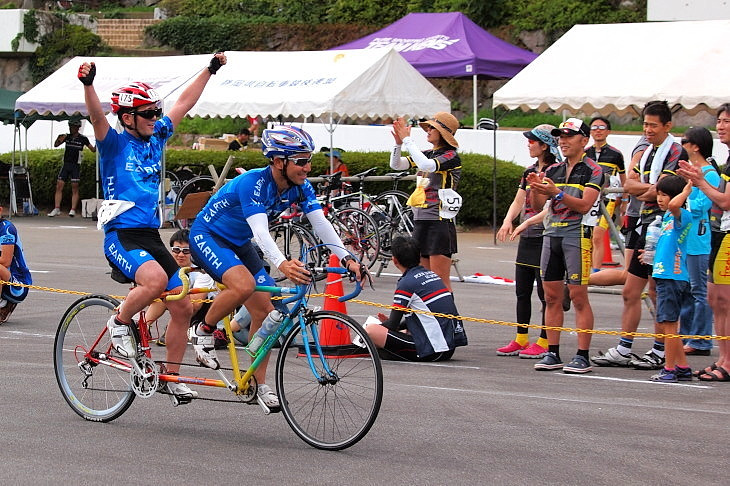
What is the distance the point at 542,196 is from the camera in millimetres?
9773

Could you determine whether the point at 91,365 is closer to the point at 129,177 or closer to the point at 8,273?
the point at 129,177

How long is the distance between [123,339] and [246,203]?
3.77ft

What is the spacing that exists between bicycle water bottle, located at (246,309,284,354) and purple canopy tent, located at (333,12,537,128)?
69.4 feet

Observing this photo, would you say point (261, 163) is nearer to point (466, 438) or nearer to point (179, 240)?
point (179, 240)

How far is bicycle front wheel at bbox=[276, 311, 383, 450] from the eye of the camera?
21.3ft

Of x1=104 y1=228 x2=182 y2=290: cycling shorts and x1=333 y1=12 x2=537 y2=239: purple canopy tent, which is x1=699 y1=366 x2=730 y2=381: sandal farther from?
x1=333 y1=12 x2=537 y2=239: purple canopy tent

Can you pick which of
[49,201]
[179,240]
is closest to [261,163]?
[49,201]

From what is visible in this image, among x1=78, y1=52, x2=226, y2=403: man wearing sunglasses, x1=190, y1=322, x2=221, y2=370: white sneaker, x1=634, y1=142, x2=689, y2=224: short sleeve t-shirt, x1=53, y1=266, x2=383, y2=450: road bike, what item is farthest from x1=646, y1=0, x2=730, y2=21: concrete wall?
x1=190, y1=322, x2=221, y2=370: white sneaker

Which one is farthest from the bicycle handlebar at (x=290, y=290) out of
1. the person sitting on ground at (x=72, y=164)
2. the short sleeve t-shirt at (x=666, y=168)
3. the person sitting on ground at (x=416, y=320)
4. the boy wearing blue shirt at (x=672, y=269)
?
the person sitting on ground at (x=72, y=164)

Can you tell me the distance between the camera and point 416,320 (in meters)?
9.84

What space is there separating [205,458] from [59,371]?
166cm

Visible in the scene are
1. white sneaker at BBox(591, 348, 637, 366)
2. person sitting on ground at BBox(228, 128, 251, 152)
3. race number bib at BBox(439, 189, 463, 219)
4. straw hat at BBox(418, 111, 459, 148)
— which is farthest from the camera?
person sitting on ground at BBox(228, 128, 251, 152)

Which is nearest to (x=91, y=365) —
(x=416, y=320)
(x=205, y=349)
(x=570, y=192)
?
(x=205, y=349)

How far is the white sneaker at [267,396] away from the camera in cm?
684
